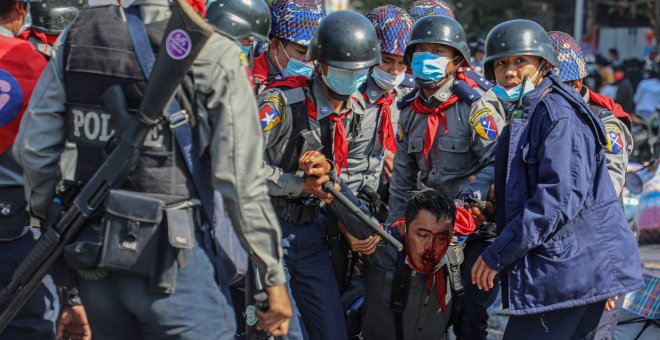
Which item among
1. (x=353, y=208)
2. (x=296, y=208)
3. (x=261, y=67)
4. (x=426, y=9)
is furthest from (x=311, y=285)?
(x=426, y=9)

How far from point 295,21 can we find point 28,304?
8.88 feet

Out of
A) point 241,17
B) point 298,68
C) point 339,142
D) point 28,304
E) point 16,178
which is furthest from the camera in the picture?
point 298,68

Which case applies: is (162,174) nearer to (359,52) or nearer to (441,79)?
(359,52)

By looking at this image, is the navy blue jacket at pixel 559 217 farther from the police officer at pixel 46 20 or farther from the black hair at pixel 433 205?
the police officer at pixel 46 20

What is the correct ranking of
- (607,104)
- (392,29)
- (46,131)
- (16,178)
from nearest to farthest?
(46,131) → (16,178) → (607,104) → (392,29)

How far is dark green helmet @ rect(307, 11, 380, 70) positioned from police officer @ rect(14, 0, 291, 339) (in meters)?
1.60

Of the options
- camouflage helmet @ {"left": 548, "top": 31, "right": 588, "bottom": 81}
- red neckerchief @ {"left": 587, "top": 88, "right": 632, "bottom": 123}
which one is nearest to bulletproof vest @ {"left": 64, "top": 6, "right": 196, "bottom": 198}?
red neckerchief @ {"left": 587, "top": 88, "right": 632, "bottom": 123}

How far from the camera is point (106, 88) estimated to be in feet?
10.8

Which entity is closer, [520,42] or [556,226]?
[556,226]

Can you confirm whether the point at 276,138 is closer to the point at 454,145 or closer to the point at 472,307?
the point at 454,145

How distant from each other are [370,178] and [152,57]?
2300 mm

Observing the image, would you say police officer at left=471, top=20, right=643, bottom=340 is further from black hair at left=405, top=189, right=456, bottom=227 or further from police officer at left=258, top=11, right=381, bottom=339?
police officer at left=258, top=11, right=381, bottom=339

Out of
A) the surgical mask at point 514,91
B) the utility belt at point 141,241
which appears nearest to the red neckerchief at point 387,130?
the surgical mask at point 514,91

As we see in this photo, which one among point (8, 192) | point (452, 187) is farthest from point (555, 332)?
point (8, 192)
